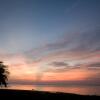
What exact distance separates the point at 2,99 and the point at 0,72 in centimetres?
3247

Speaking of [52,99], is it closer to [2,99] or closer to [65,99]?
[65,99]

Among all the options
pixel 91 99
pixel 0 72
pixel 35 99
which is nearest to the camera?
pixel 35 99

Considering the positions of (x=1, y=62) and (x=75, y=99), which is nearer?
(x=75, y=99)

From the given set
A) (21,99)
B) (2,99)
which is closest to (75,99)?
(21,99)

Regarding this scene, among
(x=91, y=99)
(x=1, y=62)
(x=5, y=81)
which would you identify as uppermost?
(x=1, y=62)

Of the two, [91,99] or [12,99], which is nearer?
[12,99]

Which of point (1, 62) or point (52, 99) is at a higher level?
point (1, 62)

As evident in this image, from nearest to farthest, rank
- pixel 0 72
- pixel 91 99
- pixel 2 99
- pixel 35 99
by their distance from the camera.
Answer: pixel 2 99
pixel 35 99
pixel 91 99
pixel 0 72

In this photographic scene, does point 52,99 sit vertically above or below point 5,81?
below

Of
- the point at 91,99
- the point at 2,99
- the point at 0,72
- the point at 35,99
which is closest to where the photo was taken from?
the point at 2,99

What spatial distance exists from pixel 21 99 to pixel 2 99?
323 cm

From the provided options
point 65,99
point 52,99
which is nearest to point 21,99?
point 52,99

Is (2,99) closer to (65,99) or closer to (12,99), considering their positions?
(12,99)

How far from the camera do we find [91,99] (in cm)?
3938
